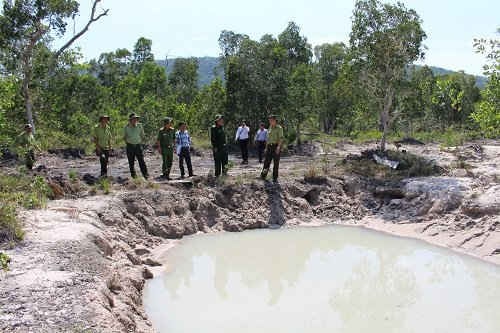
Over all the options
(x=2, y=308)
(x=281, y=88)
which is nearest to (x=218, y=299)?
(x=2, y=308)

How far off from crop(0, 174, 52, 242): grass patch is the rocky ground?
25cm

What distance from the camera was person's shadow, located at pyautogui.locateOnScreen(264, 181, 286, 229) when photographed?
1221cm

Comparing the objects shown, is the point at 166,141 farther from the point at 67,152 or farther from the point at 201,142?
the point at 201,142

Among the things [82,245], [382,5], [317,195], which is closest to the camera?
[82,245]

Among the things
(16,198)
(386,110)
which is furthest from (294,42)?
(16,198)

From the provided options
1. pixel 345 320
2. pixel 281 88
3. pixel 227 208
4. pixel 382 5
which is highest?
pixel 382 5

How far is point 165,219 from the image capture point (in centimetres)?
1118

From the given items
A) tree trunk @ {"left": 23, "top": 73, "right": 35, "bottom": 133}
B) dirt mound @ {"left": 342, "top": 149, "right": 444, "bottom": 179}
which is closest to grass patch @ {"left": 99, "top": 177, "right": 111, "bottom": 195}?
dirt mound @ {"left": 342, "top": 149, "right": 444, "bottom": 179}

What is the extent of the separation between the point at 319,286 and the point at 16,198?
5291mm

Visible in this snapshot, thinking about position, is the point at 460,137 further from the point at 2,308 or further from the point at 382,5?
the point at 2,308

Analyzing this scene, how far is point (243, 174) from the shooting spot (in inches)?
545

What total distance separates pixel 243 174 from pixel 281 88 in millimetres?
8054

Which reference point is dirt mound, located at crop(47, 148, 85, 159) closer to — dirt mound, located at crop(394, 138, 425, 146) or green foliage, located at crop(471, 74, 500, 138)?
green foliage, located at crop(471, 74, 500, 138)

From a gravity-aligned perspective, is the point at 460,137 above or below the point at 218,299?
above
